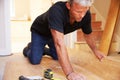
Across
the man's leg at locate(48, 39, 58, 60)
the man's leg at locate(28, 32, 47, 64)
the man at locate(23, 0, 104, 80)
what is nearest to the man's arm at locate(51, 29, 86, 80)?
the man at locate(23, 0, 104, 80)

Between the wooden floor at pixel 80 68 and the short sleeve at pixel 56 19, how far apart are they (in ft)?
1.36

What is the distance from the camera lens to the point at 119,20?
304cm

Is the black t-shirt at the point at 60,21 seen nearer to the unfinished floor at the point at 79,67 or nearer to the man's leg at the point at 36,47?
the man's leg at the point at 36,47

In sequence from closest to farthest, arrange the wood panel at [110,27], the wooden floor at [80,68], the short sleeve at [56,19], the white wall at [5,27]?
1. the short sleeve at [56,19]
2. the wooden floor at [80,68]
3. the wood panel at [110,27]
4. the white wall at [5,27]

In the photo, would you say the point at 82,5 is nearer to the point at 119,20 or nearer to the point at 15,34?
the point at 119,20

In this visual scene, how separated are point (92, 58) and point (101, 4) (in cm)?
128

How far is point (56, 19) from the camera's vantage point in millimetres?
1722

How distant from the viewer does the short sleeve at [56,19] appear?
5.54 ft

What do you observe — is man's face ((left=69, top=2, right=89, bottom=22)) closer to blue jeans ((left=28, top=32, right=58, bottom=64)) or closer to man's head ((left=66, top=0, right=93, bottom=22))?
man's head ((left=66, top=0, right=93, bottom=22))

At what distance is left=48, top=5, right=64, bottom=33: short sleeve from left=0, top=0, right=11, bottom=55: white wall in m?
1.50

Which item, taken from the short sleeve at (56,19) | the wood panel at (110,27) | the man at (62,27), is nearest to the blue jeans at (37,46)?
the man at (62,27)

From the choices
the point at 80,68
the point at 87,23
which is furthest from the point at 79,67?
the point at 87,23

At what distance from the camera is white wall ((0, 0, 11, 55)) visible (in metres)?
3.12

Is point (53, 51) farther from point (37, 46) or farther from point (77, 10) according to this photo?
point (77, 10)
